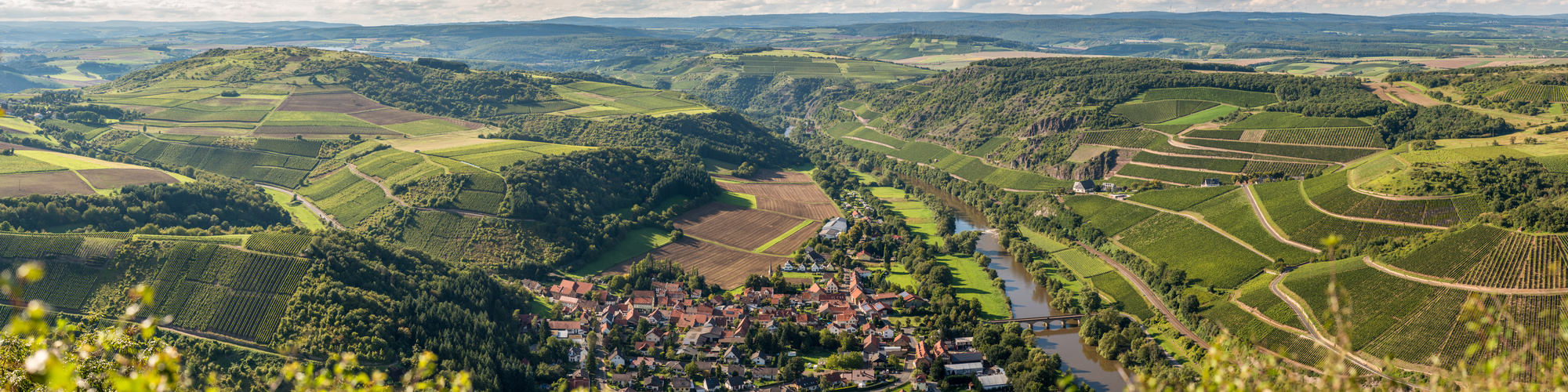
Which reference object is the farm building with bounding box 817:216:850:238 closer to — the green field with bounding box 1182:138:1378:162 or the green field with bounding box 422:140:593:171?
the green field with bounding box 422:140:593:171

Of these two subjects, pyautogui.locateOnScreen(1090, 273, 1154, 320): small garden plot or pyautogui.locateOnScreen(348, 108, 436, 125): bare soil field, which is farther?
pyautogui.locateOnScreen(348, 108, 436, 125): bare soil field

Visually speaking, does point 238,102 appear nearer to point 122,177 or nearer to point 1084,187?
point 122,177

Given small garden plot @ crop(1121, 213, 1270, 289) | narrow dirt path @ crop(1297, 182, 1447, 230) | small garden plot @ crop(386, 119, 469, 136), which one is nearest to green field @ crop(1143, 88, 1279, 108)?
narrow dirt path @ crop(1297, 182, 1447, 230)

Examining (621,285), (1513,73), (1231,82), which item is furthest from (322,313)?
(1513,73)

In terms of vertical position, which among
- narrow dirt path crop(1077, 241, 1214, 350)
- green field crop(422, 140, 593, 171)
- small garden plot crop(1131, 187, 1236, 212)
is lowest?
narrow dirt path crop(1077, 241, 1214, 350)

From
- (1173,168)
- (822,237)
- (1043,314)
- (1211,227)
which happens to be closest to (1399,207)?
(1211,227)

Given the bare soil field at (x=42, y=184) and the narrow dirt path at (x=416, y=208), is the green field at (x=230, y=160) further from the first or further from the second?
the bare soil field at (x=42, y=184)

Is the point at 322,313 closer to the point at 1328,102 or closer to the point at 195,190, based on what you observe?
the point at 195,190
